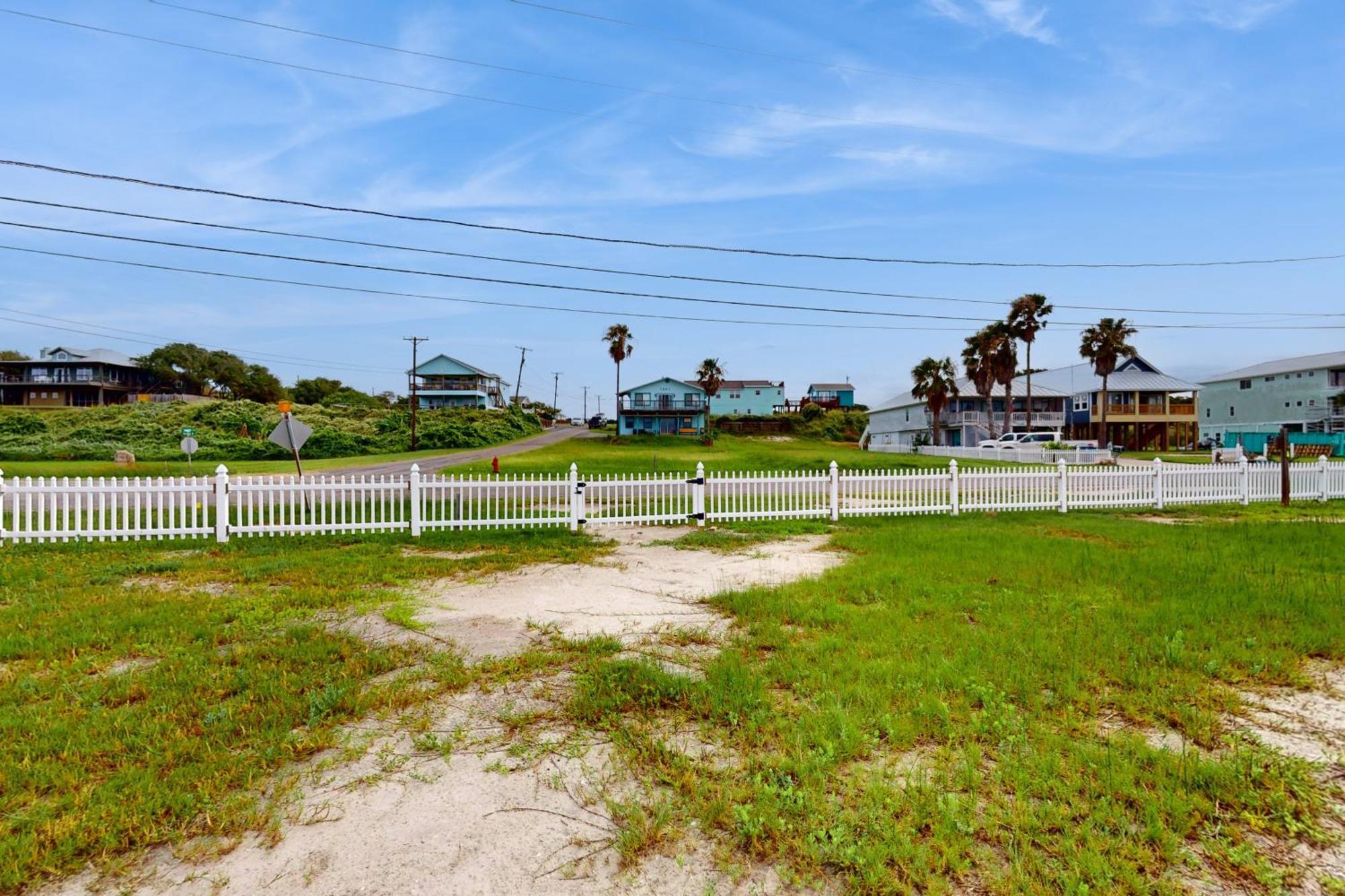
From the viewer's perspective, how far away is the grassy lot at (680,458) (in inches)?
1241

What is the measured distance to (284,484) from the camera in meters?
12.8

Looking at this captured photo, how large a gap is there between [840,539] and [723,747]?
877 centimetres

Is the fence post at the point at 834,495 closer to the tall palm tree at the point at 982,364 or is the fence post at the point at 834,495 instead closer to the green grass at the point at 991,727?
the green grass at the point at 991,727

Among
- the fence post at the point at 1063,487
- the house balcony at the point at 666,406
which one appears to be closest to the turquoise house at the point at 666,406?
the house balcony at the point at 666,406

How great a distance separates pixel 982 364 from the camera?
53.2m

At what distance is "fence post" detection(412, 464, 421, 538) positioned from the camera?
516 inches

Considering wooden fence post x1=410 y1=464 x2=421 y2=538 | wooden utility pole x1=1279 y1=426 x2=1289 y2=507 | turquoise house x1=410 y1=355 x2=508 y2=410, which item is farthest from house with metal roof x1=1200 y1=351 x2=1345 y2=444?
turquoise house x1=410 y1=355 x2=508 y2=410

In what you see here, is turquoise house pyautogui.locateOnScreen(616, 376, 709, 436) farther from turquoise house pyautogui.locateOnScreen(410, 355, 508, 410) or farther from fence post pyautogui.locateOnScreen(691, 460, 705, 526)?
fence post pyautogui.locateOnScreen(691, 460, 705, 526)

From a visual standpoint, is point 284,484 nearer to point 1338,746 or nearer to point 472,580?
point 472,580

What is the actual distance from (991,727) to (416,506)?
1153cm

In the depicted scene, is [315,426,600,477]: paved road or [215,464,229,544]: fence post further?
[315,426,600,477]: paved road

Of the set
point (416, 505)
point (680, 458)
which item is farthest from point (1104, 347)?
point (416, 505)

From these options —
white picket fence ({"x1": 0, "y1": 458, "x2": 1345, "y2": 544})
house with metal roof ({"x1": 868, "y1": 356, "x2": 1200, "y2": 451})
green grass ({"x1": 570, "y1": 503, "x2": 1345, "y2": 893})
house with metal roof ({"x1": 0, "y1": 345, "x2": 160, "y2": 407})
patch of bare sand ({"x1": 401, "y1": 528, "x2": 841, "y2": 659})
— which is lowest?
patch of bare sand ({"x1": 401, "y1": 528, "x2": 841, "y2": 659})

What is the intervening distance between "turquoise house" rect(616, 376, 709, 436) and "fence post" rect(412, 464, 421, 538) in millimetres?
64571
